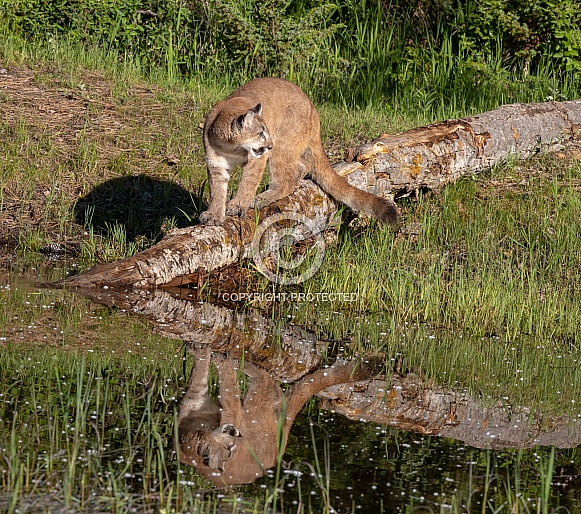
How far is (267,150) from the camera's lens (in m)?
7.17

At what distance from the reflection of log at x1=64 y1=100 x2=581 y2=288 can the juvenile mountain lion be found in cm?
16

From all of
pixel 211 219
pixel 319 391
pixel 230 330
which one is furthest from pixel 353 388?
pixel 211 219

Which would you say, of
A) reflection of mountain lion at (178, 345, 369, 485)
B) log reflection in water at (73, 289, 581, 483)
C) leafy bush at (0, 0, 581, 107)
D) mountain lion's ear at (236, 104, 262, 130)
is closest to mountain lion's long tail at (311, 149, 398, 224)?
mountain lion's ear at (236, 104, 262, 130)

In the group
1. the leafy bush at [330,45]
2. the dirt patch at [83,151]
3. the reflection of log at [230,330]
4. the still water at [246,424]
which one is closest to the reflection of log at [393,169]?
the reflection of log at [230,330]

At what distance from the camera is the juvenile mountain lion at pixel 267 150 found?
707 centimetres

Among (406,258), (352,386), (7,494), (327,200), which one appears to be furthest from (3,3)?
(7,494)

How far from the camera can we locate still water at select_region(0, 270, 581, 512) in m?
3.52

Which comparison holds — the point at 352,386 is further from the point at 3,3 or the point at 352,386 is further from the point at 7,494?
the point at 3,3

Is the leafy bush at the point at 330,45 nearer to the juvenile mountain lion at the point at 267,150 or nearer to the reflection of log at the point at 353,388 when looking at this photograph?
the juvenile mountain lion at the point at 267,150

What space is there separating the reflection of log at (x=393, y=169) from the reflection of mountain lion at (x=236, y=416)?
54.4 inches

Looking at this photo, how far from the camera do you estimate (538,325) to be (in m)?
6.49

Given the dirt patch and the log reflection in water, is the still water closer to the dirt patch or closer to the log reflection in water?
the log reflection in water

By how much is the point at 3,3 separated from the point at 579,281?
27.7 ft

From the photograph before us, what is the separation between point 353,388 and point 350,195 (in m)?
2.91
